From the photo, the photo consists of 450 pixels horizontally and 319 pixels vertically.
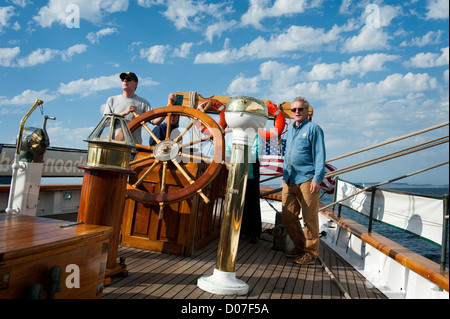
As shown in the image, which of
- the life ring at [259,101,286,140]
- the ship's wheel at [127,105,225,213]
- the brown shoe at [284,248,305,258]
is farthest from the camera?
the life ring at [259,101,286,140]

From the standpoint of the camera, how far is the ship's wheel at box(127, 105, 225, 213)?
8.23 feet

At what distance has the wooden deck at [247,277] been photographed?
183cm

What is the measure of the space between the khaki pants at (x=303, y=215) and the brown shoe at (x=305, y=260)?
0.10ft

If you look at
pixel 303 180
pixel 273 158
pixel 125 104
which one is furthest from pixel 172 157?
pixel 273 158

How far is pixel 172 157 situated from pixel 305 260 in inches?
50.7

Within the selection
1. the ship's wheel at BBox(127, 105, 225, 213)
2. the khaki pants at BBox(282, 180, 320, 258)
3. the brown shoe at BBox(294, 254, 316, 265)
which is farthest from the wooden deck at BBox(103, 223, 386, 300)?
the ship's wheel at BBox(127, 105, 225, 213)

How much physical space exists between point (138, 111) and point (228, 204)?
1.53m

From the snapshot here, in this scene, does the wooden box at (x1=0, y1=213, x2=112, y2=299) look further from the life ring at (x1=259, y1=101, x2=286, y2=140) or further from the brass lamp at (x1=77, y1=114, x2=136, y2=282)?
the life ring at (x1=259, y1=101, x2=286, y2=140)

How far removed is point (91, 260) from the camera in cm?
129

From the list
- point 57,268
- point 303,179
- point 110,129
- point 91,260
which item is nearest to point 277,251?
point 303,179

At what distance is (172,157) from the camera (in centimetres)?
267

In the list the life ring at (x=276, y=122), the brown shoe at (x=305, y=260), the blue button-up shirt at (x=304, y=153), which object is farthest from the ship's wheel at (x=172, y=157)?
the life ring at (x=276, y=122)

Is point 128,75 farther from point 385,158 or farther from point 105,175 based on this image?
point 385,158

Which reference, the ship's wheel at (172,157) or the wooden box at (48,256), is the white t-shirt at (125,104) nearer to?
the ship's wheel at (172,157)
